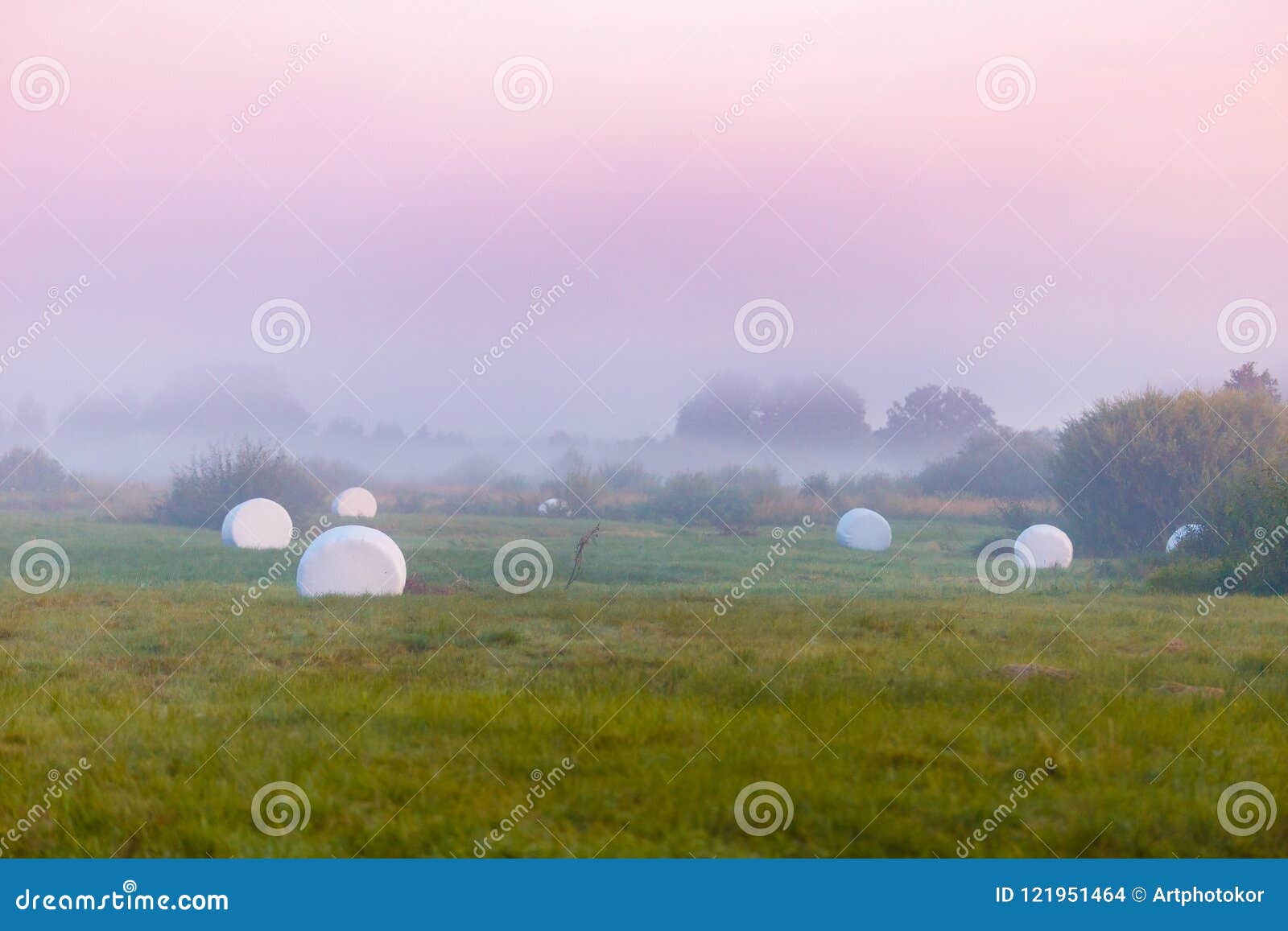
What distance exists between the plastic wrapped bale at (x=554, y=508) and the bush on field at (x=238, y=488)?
719 cm

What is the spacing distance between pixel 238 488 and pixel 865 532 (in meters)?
19.7

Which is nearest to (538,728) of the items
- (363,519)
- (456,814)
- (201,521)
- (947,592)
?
(456,814)

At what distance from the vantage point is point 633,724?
7961 millimetres

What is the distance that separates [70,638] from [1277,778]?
12.3m

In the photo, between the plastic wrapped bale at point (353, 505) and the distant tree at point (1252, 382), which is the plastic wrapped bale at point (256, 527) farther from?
the distant tree at point (1252, 382)

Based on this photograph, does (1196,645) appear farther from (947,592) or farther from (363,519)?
(363,519)

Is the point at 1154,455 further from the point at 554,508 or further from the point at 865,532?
the point at 554,508

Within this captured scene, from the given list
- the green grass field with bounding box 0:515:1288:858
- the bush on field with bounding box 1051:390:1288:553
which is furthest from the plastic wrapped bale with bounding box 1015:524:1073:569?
the green grass field with bounding box 0:515:1288:858

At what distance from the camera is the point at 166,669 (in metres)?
10.9

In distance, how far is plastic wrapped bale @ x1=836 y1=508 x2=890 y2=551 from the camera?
28.5 meters

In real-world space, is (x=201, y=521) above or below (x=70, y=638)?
above

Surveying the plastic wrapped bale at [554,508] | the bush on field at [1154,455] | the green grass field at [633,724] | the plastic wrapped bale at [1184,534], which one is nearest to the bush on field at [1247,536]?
the plastic wrapped bale at [1184,534]

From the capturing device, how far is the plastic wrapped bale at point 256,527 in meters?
26.6

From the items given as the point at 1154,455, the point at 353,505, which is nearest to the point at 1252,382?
the point at 1154,455
